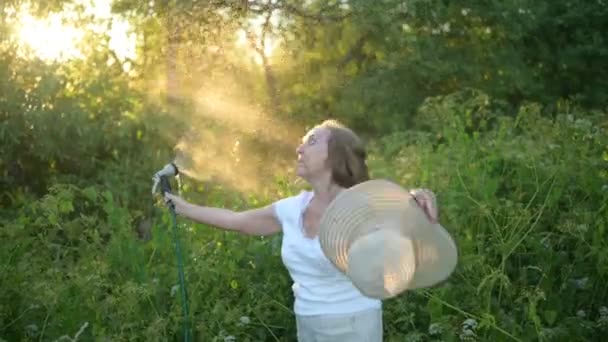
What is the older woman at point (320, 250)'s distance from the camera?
361 centimetres

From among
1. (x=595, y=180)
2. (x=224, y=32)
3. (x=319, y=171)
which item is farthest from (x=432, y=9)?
(x=319, y=171)

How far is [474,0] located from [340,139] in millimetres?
12133

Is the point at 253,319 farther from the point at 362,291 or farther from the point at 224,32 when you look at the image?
the point at 224,32

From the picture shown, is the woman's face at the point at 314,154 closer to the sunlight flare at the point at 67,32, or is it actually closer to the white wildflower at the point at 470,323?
the white wildflower at the point at 470,323

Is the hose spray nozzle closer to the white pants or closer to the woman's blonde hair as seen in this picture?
the woman's blonde hair

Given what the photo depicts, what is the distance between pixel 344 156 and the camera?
372 cm

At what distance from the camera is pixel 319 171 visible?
371 centimetres

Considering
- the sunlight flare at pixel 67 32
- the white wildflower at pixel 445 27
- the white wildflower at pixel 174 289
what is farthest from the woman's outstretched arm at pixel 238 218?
the white wildflower at pixel 445 27

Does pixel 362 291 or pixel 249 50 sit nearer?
pixel 362 291

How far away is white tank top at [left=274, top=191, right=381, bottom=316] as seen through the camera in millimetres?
3611

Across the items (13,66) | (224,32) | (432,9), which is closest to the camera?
(224,32)

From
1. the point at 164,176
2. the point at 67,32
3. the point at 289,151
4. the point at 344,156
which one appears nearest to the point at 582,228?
the point at 344,156

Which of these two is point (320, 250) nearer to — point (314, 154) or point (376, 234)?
point (376, 234)

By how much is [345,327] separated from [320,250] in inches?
11.2
